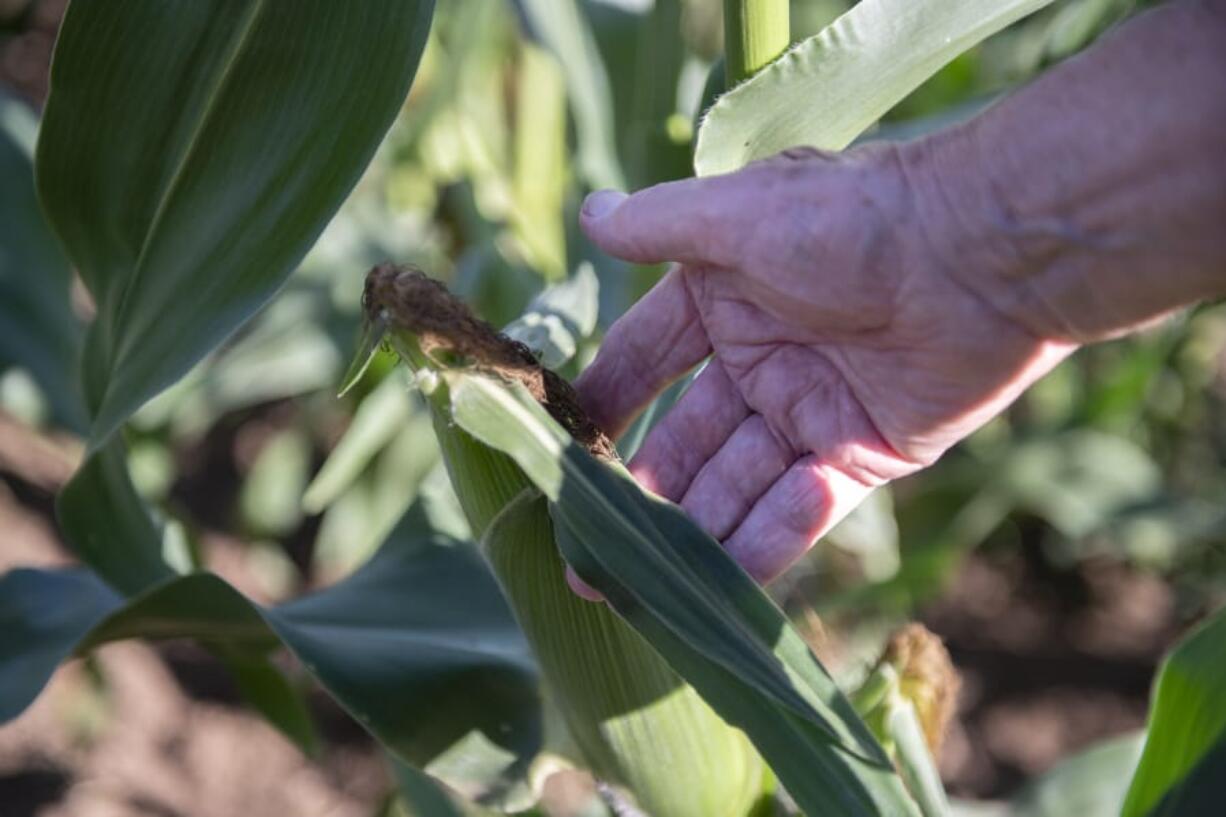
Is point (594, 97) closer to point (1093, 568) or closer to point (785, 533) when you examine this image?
point (785, 533)

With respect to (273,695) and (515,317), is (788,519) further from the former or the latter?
(515,317)

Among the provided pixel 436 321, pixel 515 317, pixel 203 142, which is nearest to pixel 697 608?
pixel 436 321

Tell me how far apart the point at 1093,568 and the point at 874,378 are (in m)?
1.40

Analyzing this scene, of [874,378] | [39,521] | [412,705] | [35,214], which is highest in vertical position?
[35,214]

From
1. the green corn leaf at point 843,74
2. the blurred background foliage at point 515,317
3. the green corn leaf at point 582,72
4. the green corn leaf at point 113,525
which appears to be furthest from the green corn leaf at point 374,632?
the green corn leaf at point 582,72

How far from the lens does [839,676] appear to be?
3.63ft

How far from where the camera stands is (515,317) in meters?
1.55

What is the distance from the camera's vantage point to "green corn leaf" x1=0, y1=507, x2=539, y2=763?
88 cm

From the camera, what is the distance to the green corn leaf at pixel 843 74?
2.34 ft

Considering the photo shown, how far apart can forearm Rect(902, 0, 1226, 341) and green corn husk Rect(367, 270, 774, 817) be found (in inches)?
10.5

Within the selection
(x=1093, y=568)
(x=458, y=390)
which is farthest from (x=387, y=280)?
(x=1093, y=568)

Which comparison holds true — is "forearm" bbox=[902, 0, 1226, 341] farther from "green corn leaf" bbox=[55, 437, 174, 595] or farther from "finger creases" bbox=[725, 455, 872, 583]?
"green corn leaf" bbox=[55, 437, 174, 595]

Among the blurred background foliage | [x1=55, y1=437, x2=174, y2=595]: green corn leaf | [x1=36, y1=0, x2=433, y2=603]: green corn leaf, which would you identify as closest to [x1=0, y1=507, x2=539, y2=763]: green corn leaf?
[x1=55, y1=437, x2=174, y2=595]: green corn leaf

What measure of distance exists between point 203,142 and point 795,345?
0.37 meters
